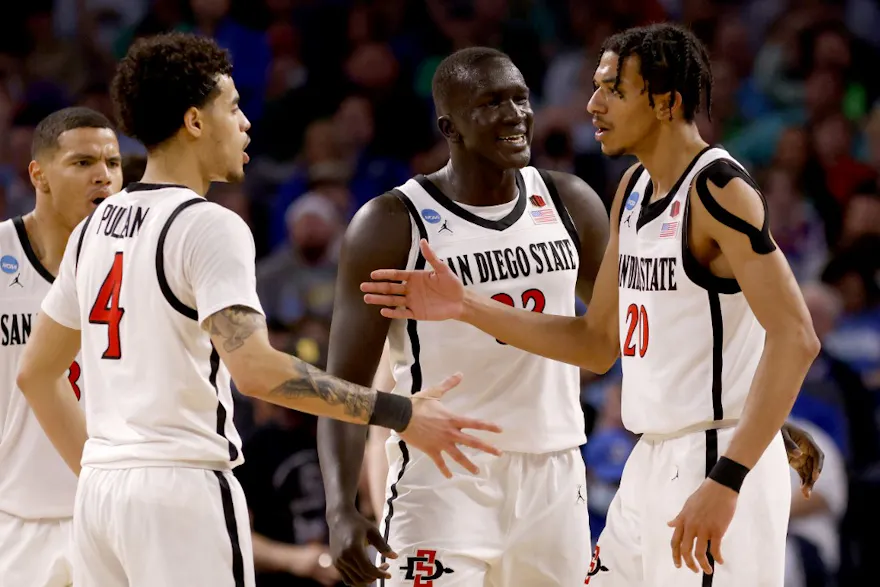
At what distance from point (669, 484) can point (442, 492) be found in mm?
904

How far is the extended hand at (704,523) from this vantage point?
379cm

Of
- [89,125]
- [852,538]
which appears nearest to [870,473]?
[852,538]

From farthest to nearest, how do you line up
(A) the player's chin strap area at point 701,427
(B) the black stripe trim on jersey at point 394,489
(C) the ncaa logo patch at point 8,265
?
(C) the ncaa logo patch at point 8,265 < (B) the black stripe trim on jersey at point 394,489 < (A) the player's chin strap area at point 701,427

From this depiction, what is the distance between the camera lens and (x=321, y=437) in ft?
15.8

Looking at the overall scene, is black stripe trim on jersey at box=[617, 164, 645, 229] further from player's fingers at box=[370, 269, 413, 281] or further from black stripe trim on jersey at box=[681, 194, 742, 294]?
player's fingers at box=[370, 269, 413, 281]

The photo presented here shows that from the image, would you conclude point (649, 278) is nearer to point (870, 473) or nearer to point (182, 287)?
point (182, 287)

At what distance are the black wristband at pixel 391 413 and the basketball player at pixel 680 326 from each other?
1.87 feet

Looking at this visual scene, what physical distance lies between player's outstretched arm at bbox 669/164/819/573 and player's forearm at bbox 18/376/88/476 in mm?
2088

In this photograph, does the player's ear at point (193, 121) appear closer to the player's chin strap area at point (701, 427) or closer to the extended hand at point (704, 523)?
the player's chin strap area at point (701, 427)

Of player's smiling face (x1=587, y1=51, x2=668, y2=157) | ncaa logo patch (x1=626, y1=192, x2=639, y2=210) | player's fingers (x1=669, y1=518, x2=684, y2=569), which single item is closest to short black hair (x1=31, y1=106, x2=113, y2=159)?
player's smiling face (x1=587, y1=51, x2=668, y2=157)

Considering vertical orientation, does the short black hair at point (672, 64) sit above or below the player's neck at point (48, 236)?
above

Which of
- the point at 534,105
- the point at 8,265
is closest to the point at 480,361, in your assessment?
the point at 8,265

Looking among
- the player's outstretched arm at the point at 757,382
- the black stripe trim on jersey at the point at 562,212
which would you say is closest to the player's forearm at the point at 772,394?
the player's outstretched arm at the point at 757,382

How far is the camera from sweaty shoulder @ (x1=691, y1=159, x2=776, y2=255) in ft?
12.7
